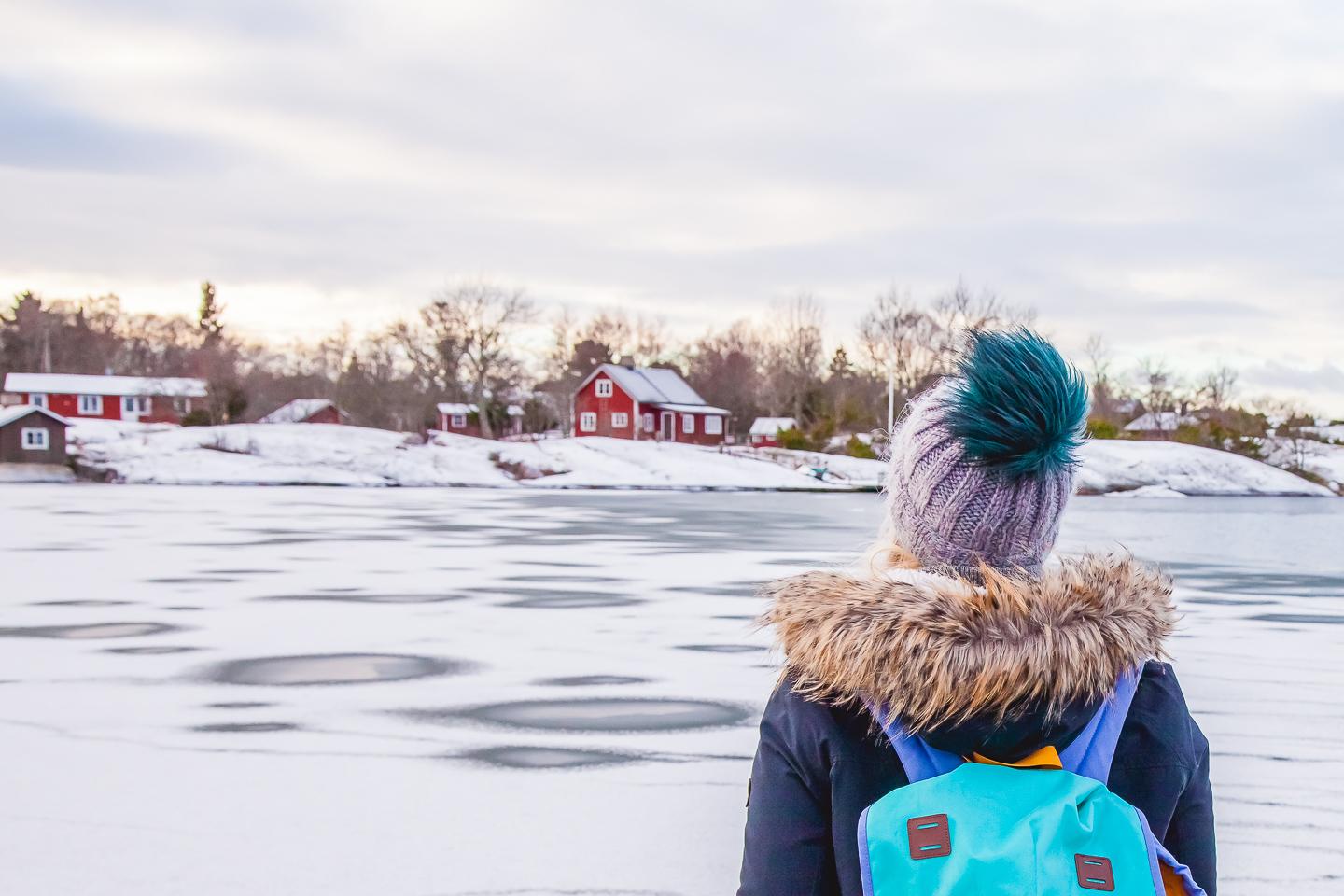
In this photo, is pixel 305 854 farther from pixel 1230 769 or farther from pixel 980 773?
pixel 1230 769

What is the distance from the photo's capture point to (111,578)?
9.98 m

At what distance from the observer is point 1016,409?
4.56 ft

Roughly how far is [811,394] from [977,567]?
57516 millimetres

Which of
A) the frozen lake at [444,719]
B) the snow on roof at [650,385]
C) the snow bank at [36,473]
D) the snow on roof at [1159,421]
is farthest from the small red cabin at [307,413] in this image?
the frozen lake at [444,719]

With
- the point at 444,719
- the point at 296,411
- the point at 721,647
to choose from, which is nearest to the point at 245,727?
the point at 444,719

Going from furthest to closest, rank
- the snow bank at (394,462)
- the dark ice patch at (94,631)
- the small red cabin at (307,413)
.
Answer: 1. the small red cabin at (307,413)
2. the snow bank at (394,462)
3. the dark ice patch at (94,631)

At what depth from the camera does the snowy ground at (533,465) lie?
114ft

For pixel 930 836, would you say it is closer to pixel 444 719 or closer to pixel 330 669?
pixel 444 719

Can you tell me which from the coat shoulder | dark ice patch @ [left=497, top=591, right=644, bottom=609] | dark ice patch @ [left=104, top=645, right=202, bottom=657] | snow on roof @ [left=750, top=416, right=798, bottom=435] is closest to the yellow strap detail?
the coat shoulder

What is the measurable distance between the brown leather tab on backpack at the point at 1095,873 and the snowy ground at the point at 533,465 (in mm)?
32185

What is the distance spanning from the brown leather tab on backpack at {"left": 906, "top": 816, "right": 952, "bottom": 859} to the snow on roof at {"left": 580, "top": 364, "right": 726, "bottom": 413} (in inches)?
2124

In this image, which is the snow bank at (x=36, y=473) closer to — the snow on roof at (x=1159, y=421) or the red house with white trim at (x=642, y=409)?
the red house with white trim at (x=642, y=409)

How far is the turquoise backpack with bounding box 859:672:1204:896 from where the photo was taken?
1.24 metres

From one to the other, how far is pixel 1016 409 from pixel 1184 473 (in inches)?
1525
